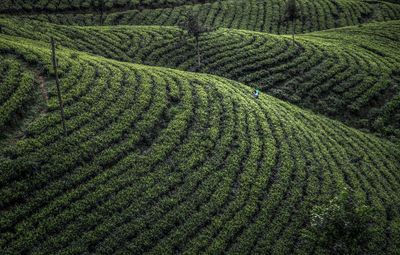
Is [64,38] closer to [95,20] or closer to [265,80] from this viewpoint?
[95,20]

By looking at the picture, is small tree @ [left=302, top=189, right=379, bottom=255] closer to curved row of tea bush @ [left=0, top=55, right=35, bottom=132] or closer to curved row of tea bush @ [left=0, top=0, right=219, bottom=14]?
curved row of tea bush @ [left=0, top=55, right=35, bottom=132]

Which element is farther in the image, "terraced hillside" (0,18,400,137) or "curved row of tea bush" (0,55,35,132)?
"terraced hillside" (0,18,400,137)

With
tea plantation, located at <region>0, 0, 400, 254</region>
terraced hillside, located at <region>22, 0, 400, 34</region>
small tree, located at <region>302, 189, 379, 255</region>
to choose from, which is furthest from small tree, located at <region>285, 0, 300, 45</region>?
small tree, located at <region>302, 189, 379, 255</region>

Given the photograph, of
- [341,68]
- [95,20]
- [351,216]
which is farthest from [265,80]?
[95,20]

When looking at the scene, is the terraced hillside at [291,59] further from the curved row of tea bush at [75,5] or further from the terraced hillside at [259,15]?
the curved row of tea bush at [75,5]

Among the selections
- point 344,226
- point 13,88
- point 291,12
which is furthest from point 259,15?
point 344,226
